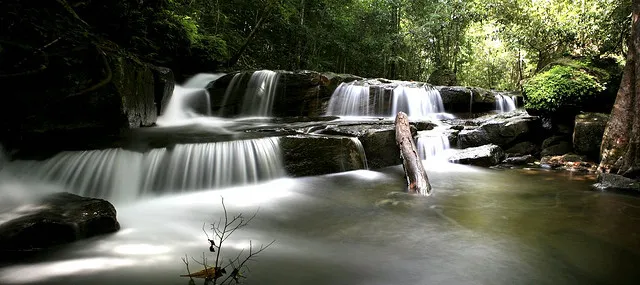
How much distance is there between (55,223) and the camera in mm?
3414

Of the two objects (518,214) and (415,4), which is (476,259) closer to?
(518,214)

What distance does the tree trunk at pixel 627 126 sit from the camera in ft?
19.9

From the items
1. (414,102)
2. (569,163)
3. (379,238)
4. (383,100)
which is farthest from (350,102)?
(379,238)

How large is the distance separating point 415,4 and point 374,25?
264cm

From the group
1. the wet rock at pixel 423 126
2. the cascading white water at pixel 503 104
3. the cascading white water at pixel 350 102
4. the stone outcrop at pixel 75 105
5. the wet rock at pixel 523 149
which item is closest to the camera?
the stone outcrop at pixel 75 105

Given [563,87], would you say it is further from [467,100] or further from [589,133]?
[467,100]

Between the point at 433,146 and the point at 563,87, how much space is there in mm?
3414

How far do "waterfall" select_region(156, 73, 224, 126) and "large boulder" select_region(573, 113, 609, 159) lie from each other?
33.9 feet

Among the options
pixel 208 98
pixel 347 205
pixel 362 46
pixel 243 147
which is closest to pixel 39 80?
pixel 243 147

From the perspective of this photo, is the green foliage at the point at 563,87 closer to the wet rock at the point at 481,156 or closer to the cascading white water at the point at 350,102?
the wet rock at the point at 481,156

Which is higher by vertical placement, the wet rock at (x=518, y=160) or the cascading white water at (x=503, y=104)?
the cascading white water at (x=503, y=104)

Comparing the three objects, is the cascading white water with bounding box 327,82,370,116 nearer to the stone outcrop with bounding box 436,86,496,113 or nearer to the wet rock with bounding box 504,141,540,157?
the stone outcrop with bounding box 436,86,496,113

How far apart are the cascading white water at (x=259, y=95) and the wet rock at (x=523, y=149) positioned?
7.59 metres

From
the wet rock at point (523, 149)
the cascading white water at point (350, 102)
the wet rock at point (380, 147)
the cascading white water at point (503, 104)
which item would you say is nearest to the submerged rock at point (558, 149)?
the wet rock at point (523, 149)
